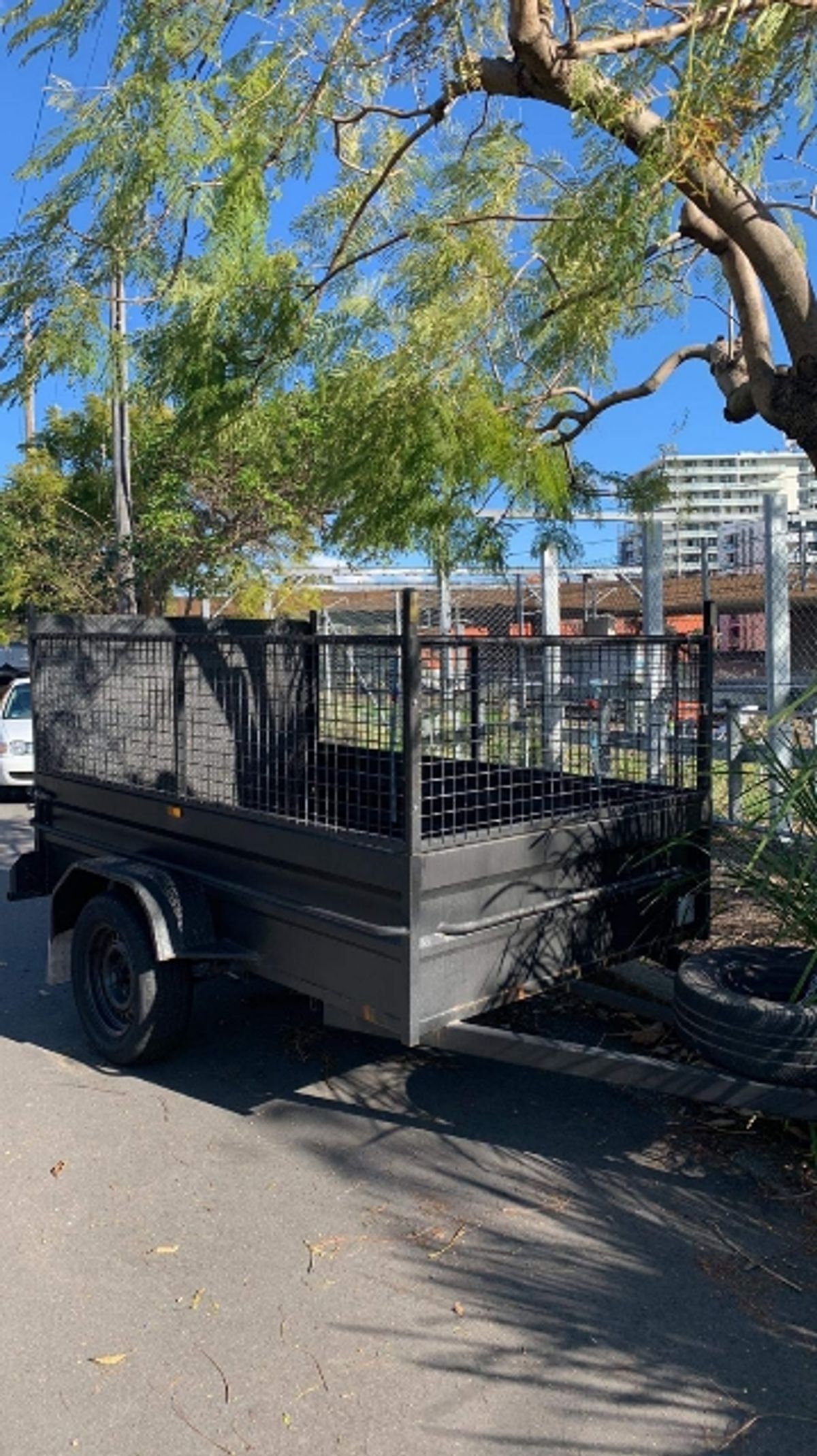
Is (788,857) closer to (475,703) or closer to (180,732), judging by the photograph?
(475,703)

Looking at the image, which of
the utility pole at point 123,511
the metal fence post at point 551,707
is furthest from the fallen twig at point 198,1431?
the utility pole at point 123,511

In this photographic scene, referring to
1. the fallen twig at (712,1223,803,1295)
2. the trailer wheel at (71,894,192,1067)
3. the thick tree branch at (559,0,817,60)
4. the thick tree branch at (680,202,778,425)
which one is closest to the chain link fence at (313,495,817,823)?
the thick tree branch at (680,202,778,425)

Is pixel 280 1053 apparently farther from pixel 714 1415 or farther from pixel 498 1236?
pixel 714 1415

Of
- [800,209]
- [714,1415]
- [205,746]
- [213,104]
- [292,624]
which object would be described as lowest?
[714,1415]

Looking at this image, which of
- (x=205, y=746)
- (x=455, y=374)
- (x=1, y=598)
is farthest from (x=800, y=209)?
(x=1, y=598)

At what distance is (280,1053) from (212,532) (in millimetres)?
10518

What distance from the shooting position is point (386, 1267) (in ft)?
11.5

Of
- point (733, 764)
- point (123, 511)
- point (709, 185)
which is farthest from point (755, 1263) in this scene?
point (123, 511)

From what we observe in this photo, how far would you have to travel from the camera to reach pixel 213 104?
19.6 feet

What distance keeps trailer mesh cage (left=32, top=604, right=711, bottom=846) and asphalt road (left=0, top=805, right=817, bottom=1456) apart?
1.19 meters

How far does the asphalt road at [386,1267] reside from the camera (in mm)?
2812

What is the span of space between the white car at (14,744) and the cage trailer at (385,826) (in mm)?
8476

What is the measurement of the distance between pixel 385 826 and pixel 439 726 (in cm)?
61

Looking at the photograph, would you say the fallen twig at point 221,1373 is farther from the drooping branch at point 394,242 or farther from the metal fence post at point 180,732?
the drooping branch at point 394,242
